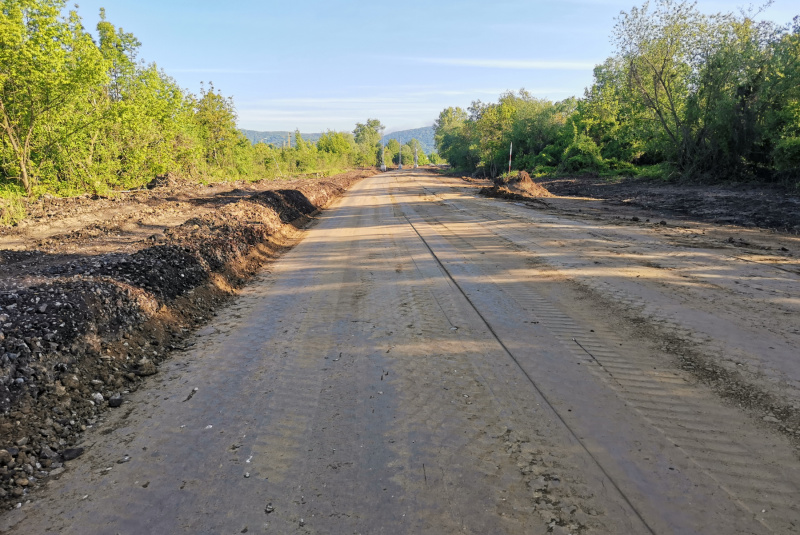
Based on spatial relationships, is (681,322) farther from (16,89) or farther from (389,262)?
(16,89)

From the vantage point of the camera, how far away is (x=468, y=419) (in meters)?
3.09

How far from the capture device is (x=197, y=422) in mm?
3197

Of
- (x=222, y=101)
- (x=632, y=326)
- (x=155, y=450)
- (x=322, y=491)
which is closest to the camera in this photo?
(x=322, y=491)

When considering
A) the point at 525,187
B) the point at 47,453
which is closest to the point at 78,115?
the point at 47,453

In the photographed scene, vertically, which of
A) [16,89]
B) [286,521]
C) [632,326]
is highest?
[16,89]

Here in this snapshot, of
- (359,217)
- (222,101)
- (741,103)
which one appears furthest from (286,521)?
(222,101)

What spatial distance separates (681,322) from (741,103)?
18.3 m

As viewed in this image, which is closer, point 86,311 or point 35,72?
point 86,311

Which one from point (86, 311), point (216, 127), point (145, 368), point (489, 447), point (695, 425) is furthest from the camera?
point (216, 127)

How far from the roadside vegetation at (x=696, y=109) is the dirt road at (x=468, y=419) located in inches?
565

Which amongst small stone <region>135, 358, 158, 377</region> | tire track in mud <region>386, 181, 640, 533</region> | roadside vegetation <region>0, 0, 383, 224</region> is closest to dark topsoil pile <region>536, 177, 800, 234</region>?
tire track in mud <region>386, 181, 640, 533</region>

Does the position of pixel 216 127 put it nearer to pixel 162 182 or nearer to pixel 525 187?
pixel 162 182

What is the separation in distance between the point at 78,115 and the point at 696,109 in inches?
1031

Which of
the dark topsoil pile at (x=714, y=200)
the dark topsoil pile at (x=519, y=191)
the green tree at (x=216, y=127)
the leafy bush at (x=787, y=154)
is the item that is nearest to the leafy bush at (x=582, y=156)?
the dark topsoil pile at (x=714, y=200)
